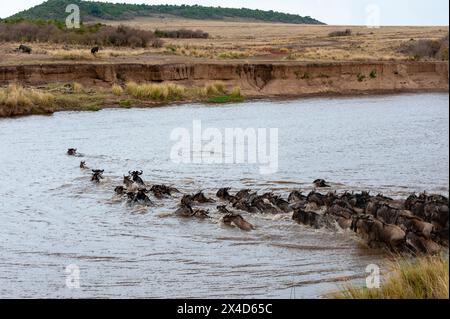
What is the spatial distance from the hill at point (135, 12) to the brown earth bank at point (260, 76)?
57591 millimetres

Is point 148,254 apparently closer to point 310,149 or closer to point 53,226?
point 53,226

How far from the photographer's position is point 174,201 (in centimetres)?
1403

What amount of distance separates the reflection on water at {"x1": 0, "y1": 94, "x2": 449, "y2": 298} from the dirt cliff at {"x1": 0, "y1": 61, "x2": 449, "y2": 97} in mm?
6071

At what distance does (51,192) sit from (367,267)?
8.44 meters

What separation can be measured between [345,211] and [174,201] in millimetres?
3943

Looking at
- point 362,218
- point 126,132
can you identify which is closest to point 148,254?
point 362,218

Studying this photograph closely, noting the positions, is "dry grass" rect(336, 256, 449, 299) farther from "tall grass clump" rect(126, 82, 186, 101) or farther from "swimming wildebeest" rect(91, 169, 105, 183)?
"tall grass clump" rect(126, 82, 186, 101)

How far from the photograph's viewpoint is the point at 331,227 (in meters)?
11.2

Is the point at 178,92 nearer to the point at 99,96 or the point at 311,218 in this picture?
the point at 99,96

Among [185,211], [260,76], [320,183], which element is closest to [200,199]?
[185,211]

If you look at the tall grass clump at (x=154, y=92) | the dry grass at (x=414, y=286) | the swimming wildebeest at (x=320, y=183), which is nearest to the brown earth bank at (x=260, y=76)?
the tall grass clump at (x=154, y=92)

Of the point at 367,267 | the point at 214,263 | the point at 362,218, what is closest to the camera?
the point at 367,267
